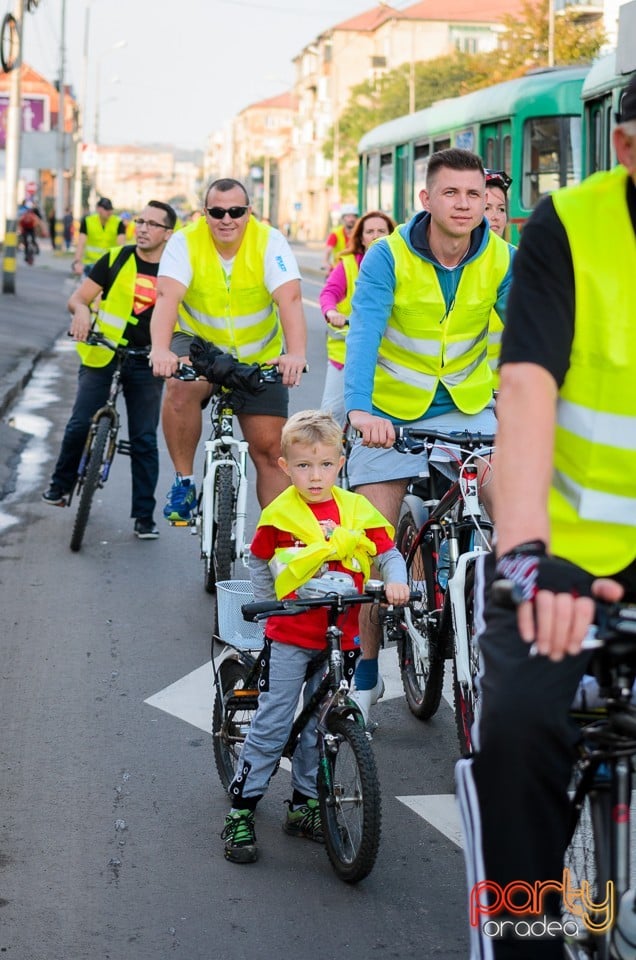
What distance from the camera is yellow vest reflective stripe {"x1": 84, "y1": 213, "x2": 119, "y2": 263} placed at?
2172 cm

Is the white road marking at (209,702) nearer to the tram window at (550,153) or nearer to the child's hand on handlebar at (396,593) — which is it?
the child's hand on handlebar at (396,593)

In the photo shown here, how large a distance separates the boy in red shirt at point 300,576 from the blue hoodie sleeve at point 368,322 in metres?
0.28

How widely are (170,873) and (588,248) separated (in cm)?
251

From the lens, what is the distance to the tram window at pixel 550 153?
20.2 meters

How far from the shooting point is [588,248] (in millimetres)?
2592

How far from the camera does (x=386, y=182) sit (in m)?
28.5

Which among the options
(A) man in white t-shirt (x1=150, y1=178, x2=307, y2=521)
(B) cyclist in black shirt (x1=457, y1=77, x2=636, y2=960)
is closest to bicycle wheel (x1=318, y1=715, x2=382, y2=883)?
(B) cyclist in black shirt (x1=457, y1=77, x2=636, y2=960)

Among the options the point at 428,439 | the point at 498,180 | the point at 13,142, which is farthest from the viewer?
the point at 13,142

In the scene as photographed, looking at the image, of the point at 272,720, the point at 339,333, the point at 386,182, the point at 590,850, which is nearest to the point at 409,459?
the point at 272,720

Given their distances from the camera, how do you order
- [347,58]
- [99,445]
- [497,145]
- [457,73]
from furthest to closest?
[347,58], [457,73], [497,145], [99,445]

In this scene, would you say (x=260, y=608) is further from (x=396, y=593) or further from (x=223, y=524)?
(x=223, y=524)

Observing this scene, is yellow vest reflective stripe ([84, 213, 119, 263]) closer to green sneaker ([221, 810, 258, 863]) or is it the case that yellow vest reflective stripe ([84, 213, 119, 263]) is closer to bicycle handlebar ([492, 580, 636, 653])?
green sneaker ([221, 810, 258, 863])

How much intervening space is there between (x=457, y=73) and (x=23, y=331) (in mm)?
67910

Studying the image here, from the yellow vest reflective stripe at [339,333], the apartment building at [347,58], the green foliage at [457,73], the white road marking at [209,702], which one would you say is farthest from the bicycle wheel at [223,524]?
the apartment building at [347,58]
